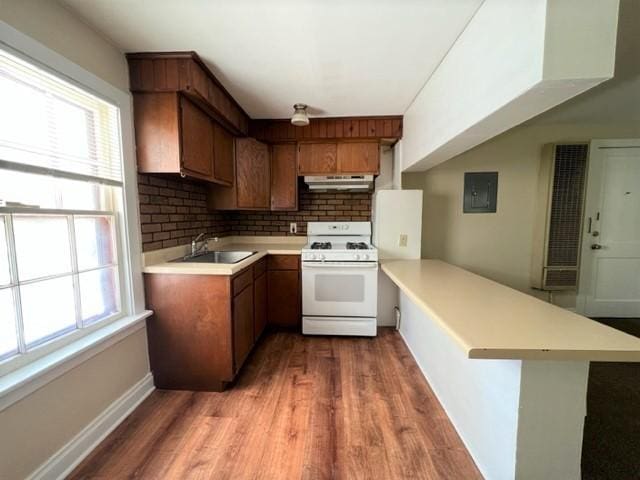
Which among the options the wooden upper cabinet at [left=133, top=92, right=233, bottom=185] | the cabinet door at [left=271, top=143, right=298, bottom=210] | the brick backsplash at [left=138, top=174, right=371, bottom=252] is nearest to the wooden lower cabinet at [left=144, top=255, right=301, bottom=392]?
the brick backsplash at [left=138, top=174, right=371, bottom=252]

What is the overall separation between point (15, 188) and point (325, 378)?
2081 millimetres

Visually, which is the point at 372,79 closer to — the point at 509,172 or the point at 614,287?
the point at 509,172

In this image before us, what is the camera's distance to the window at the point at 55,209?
1097mm

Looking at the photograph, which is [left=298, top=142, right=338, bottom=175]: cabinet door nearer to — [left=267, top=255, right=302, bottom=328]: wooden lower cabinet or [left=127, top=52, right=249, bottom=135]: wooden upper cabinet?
[left=267, top=255, right=302, bottom=328]: wooden lower cabinet

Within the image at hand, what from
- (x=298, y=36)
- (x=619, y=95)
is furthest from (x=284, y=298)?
(x=619, y=95)

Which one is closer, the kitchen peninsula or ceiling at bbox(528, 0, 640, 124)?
the kitchen peninsula

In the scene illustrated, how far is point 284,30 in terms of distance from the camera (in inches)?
55.7

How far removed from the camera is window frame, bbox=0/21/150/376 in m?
1.24

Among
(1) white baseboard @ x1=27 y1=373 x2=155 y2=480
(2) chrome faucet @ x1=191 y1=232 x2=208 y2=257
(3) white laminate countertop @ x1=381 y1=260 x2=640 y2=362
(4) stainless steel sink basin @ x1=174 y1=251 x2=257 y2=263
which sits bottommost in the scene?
(1) white baseboard @ x1=27 y1=373 x2=155 y2=480

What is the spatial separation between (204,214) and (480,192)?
3040 mm

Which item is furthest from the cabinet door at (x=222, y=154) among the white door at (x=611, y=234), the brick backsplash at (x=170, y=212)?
the white door at (x=611, y=234)

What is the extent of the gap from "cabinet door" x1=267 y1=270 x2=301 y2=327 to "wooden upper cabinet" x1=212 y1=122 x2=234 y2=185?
1.08m

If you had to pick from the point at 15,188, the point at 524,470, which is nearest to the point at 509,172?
the point at 524,470

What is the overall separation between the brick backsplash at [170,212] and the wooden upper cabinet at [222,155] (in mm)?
291
